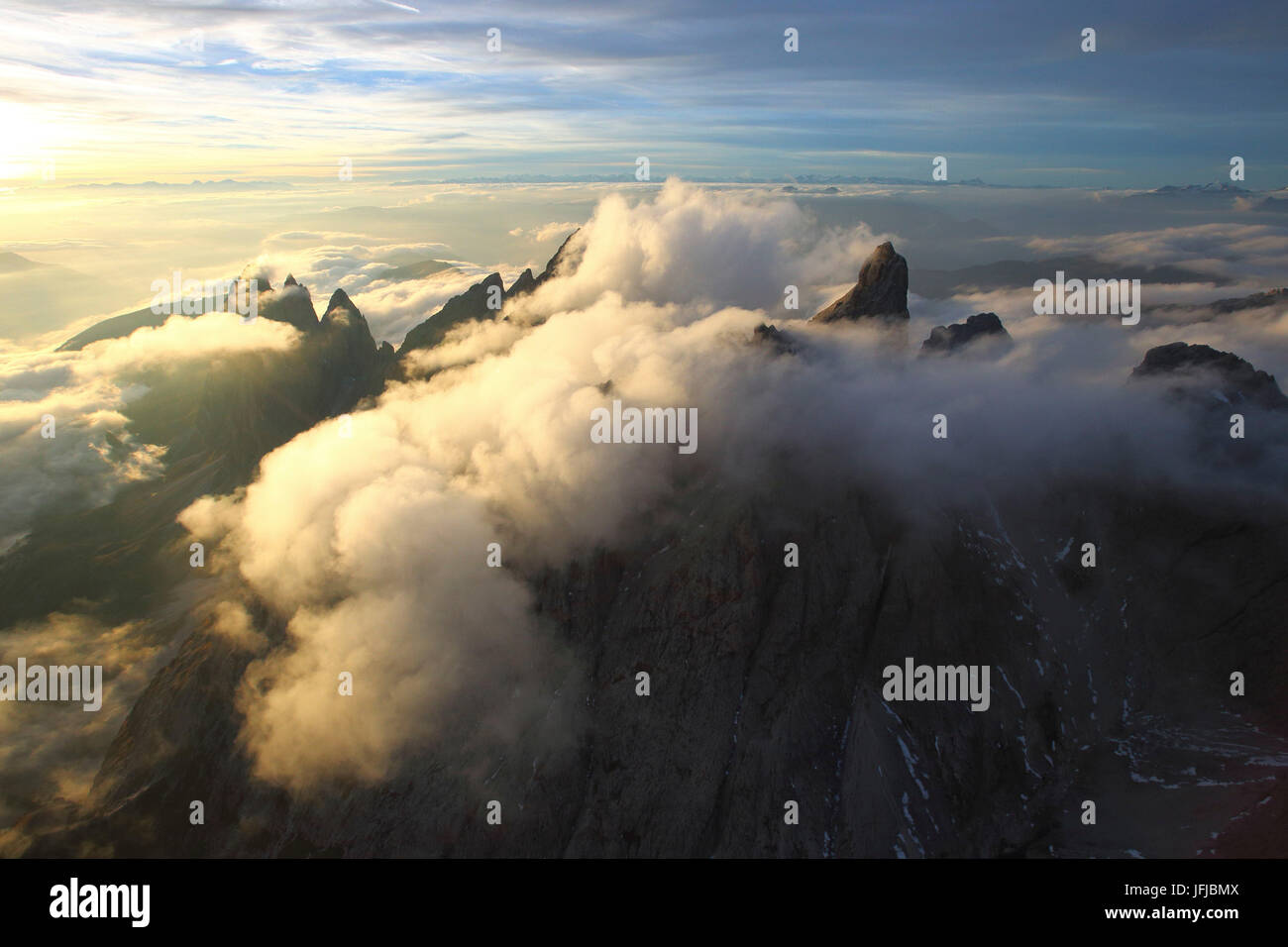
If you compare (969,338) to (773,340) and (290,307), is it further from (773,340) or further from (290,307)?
(290,307)

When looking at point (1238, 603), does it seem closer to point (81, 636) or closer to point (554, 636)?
point (554, 636)

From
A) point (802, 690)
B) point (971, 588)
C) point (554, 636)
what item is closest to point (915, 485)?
point (971, 588)

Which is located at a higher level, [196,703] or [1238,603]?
[1238,603]

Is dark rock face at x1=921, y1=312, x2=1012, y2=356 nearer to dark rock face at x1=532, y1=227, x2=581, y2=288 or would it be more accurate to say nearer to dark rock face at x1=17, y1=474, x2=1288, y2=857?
dark rock face at x1=17, y1=474, x2=1288, y2=857

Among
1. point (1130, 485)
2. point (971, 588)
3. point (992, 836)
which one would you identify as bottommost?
point (992, 836)
